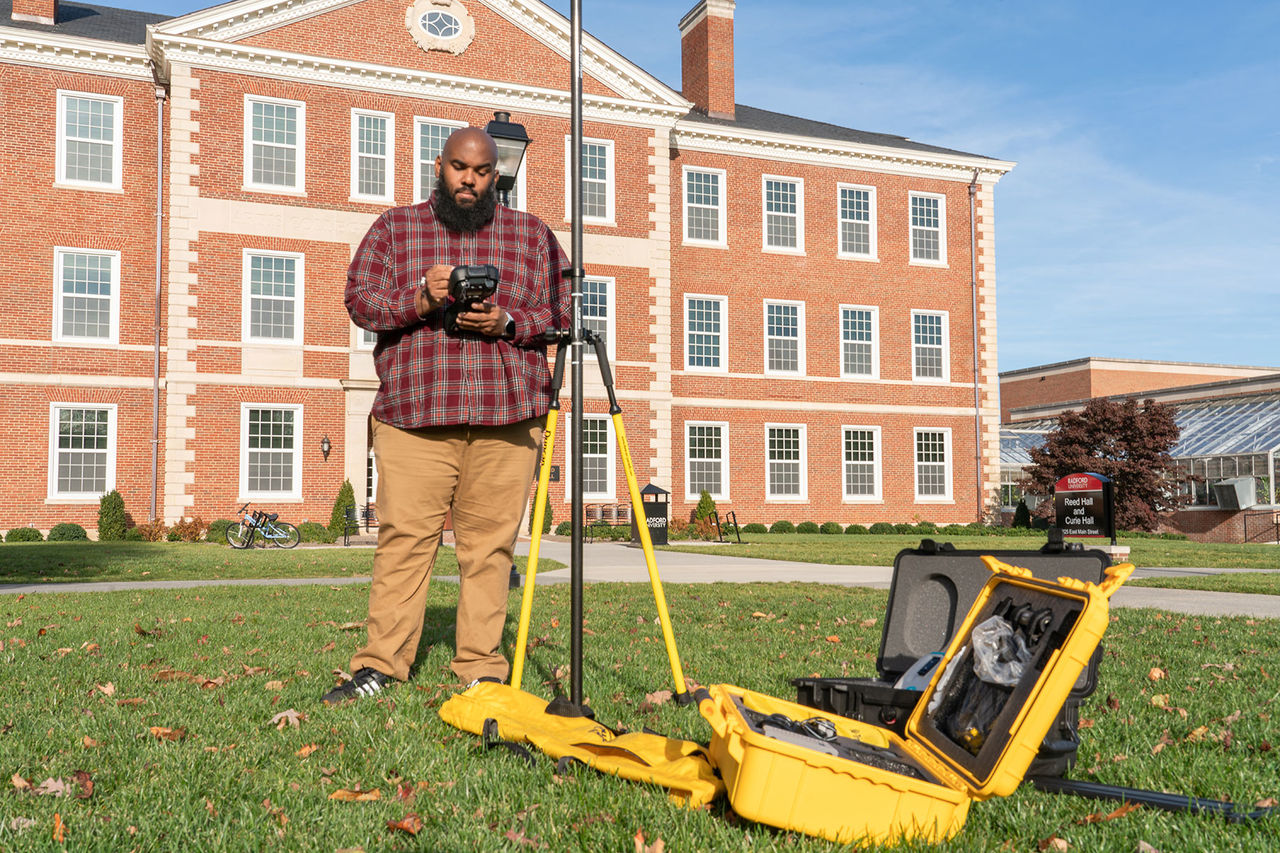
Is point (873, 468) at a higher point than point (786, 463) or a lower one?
lower

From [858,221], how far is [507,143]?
2307 cm

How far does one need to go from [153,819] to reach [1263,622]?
24.5 ft

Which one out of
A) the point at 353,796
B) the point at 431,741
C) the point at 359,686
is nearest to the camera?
the point at 353,796

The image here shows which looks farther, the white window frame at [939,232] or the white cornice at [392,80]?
the white window frame at [939,232]

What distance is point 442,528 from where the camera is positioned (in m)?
4.23

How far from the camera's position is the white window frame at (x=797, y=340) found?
27172mm

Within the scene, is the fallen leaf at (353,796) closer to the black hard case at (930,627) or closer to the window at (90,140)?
the black hard case at (930,627)

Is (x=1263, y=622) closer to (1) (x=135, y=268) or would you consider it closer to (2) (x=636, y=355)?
(2) (x=636, y=355)

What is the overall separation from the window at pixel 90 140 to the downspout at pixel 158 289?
0.84 m

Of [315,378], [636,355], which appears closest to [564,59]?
[636,355]

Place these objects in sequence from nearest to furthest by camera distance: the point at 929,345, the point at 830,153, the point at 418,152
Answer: the point at 418,152 < the point at 830,153 < the point at 929,345

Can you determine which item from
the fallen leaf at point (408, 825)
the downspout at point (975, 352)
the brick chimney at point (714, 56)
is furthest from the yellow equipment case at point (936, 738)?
the downspout at point (975, 352)

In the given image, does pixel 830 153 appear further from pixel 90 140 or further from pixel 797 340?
pixel 90 140

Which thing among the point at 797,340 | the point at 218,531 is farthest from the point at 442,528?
the point at 797,340
